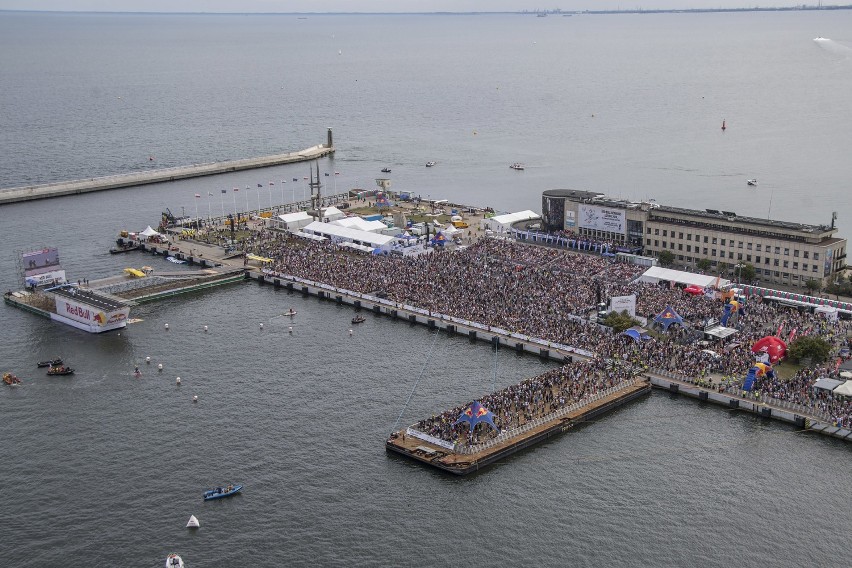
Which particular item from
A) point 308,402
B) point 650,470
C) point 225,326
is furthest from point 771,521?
point 225,326

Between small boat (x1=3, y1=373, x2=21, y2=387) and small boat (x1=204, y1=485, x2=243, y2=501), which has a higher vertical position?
small boat (x1=3, y1=373, x2=21, y2=387)

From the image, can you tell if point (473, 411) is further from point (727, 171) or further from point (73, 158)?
point (73, 158)

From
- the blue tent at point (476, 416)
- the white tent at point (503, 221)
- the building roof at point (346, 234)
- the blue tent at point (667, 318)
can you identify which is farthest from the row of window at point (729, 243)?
the blue tent at point (476, 416)

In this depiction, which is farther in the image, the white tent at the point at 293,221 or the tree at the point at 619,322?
the white tent at the point at 293,221

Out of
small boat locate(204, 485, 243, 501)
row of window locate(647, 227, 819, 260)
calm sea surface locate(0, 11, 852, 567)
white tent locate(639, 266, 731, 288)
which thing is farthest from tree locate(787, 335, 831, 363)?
small boat locate(204, 485, 243, 501)

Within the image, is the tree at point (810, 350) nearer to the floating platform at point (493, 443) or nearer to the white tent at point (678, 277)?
the floating platform at point (493, 443)

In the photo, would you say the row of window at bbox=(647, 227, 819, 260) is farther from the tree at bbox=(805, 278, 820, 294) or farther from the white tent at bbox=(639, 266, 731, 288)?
the white tent at bbox=(639, 266, 731, 288)

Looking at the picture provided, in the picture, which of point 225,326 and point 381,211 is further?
point 381,211
